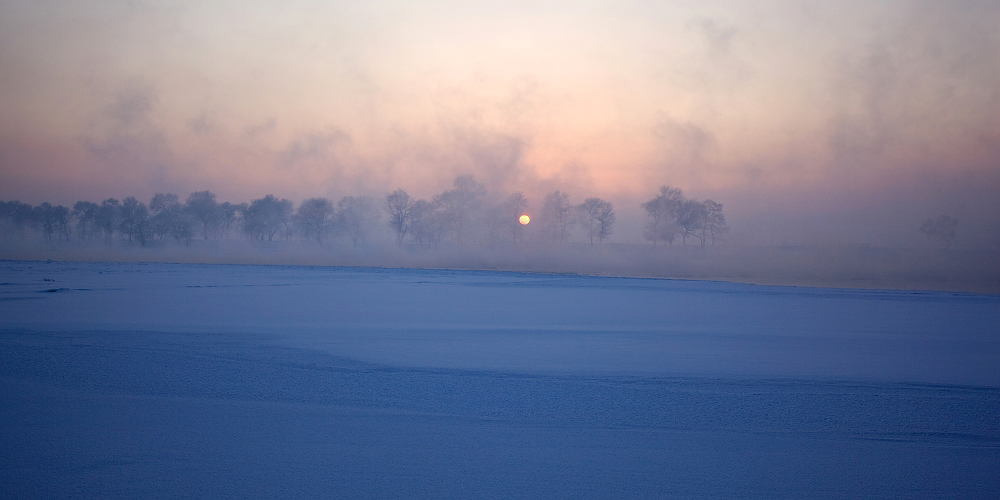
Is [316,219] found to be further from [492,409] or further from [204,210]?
[492,409]

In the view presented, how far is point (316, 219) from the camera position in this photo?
74562mm

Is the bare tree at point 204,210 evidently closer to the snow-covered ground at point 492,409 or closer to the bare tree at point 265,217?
the bare tree at point 265,217

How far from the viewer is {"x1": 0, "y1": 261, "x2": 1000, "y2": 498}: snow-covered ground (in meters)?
4.29

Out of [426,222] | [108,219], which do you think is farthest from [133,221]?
[426,222]

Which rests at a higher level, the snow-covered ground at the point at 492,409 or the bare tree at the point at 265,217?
the bare tree at the point at 265,217

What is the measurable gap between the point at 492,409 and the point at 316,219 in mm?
72655

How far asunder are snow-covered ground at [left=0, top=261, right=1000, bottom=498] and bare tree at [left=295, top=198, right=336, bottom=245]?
6312 centimetres

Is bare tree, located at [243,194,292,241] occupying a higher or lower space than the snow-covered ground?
higher

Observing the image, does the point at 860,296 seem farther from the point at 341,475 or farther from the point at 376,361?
the point at 341,475

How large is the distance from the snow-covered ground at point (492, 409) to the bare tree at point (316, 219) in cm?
6312

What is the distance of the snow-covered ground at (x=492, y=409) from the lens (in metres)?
4.29

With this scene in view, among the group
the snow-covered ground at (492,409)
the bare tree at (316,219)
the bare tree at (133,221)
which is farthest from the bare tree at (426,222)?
the snow-covered ground at (492,409)

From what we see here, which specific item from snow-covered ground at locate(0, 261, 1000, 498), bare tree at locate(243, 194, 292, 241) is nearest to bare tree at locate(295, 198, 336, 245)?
bare tree at locate(243, 194, 292, 241)

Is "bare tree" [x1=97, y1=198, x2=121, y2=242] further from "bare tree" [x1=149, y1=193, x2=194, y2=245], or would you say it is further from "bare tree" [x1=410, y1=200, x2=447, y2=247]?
"bare tree" [x1=410, y1=200, x2=447, y2=247]
